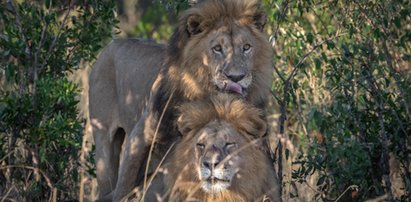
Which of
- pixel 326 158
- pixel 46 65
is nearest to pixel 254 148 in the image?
pixel 326 158

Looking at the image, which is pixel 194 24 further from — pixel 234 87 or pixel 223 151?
pixel 223 151

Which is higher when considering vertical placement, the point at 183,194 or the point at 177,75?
the point at 177,75

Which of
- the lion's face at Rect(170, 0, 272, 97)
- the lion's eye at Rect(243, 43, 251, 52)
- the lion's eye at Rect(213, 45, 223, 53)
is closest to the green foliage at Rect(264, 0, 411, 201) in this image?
the lion's face at Rect(170, 0, 272, 97)

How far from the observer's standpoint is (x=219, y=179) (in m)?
5.38

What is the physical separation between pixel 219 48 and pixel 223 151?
2.55ft

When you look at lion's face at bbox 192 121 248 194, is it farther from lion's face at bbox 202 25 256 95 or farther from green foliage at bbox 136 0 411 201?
green foliage at bbox 136 0 411 201

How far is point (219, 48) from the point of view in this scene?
20.1 feet

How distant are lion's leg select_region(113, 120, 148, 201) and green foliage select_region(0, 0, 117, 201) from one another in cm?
36

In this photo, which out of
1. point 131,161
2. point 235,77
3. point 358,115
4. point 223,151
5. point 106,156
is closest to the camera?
point 223,151

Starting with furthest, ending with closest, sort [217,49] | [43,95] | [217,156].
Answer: [43,95] < [217,49] < [217,156]

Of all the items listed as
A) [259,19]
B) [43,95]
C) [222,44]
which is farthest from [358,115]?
[43,95]

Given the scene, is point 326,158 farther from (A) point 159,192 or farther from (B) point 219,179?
(B) point 219,179

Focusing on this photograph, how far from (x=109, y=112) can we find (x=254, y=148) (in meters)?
1.98

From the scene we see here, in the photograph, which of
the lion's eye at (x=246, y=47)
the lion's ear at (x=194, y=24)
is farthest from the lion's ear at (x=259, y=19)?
the lion's ear at (x=194, y=24)
